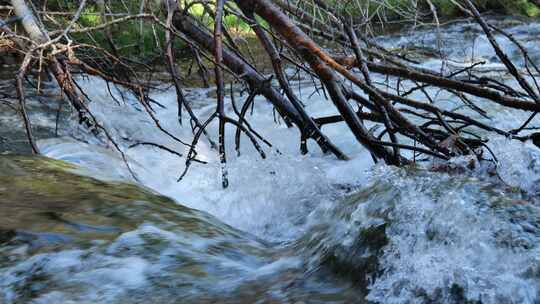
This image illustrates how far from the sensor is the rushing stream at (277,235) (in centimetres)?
170

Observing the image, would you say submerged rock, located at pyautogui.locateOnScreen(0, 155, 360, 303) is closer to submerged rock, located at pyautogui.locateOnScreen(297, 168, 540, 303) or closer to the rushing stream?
the rushing stream

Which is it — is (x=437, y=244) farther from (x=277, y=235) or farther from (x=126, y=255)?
(x=277, y=235)

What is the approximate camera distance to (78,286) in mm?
1980

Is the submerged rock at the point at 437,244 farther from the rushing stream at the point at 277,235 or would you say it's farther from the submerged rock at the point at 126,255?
the submerged rock at the point at 126,255

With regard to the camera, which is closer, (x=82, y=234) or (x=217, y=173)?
(x=82, y=234)

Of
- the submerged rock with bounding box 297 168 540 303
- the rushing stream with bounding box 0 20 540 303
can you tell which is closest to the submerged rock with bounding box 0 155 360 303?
the rushing stream with bounding box 0 20 540 303

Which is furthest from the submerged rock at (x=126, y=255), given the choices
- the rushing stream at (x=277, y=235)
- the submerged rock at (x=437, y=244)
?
the submerged rock at (x=437, y=244)

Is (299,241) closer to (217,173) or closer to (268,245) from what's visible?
(268,245)

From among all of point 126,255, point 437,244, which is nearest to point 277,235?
point 126,255

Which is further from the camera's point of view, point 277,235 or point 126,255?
point 277,235

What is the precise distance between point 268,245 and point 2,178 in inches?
52.3

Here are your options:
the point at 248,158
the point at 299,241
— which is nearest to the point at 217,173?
the point at 248,158

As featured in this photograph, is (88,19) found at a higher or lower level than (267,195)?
higher

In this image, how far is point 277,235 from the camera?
10.2ft
